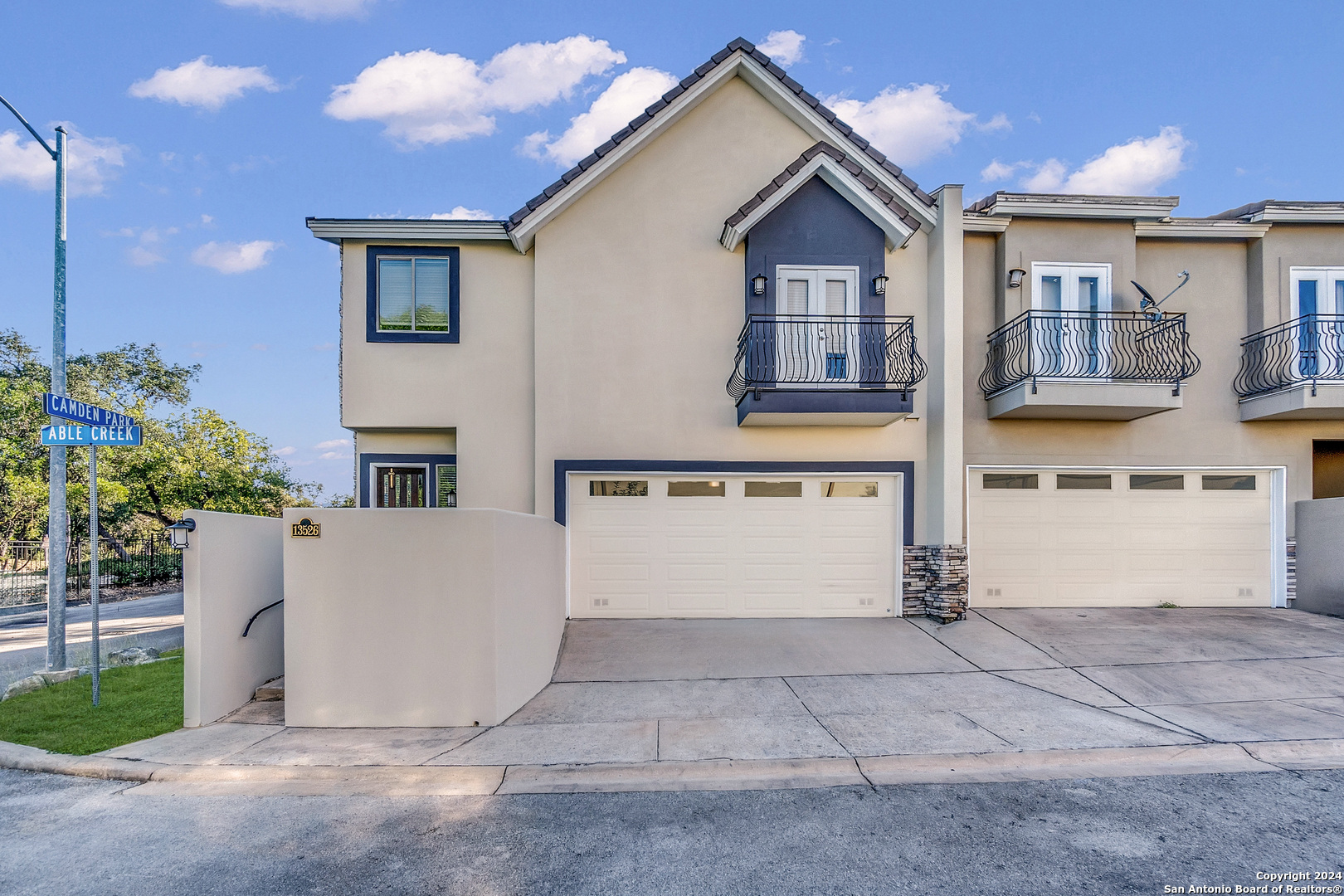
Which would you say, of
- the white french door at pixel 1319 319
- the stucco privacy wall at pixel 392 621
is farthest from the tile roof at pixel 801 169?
the white french door at pixel 1319 319

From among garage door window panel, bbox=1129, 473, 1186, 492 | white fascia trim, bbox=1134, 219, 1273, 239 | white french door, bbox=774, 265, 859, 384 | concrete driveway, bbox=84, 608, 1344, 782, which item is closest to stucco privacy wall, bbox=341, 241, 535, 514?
concrete driveway, bbox=84, 608, 1344, 782

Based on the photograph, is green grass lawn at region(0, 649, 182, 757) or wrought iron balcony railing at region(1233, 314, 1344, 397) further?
wrought iron balcony railing at region(1233, 314, 1344, 397)

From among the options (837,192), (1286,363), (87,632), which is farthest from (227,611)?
(1286,363)

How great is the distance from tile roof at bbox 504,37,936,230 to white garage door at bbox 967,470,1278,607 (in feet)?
17.5

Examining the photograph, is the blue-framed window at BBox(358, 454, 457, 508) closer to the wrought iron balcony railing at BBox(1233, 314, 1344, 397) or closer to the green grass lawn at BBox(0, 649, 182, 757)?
the green grass lawn at BBox(0, 649, 182, 757)

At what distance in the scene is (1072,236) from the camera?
10.8m

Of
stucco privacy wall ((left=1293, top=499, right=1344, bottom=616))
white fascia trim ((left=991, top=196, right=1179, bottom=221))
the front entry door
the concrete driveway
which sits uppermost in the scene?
white fascia trim ((left=991, top=196, right=1179, bottom=221))

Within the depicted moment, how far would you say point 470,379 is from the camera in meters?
10.4

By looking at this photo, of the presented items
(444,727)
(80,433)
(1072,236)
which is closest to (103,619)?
(80,433)

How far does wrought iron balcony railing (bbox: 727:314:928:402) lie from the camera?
988cm

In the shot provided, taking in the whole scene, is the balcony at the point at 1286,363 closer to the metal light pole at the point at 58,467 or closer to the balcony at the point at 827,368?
the balcony at the point at 827,368

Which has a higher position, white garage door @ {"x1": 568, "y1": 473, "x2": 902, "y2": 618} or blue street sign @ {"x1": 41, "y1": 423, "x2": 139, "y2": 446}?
blue street sign @ {"x1": 41, "y1": 423, "x2": 139, "y2": 446}

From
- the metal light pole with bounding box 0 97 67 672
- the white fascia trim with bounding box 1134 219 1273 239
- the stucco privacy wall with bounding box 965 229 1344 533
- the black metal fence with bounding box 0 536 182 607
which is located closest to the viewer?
the metal light pole with bounding box 0 97 67 672

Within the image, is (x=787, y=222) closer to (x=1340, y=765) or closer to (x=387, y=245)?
(x=387, y=245)
